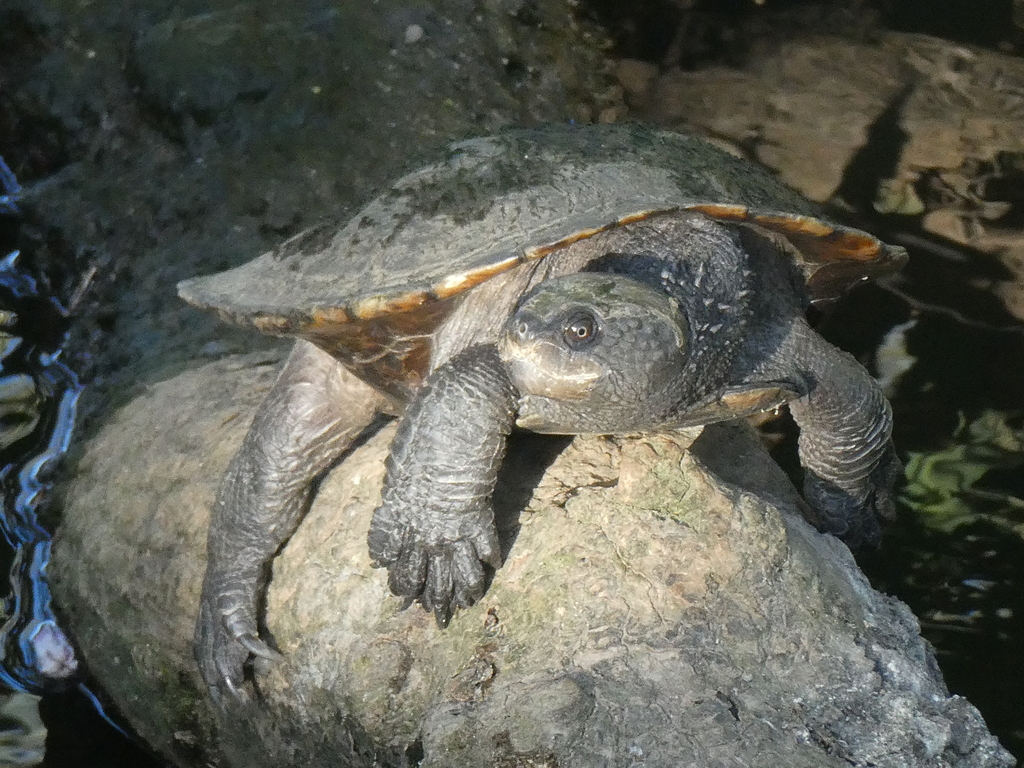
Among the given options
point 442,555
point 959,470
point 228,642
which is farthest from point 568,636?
point 959,470

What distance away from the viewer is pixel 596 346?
230 centimetres

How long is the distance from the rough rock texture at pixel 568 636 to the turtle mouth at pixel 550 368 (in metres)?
0.30

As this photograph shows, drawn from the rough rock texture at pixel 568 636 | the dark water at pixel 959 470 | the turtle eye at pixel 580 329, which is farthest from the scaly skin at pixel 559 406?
the dark water at pixel 959 470

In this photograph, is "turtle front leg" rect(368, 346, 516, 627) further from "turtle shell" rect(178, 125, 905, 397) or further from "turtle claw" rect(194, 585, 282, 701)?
"turtle claw" rect(194, 585, 282, 701)

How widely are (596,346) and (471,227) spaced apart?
572 millimetres

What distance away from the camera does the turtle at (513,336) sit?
2.38m

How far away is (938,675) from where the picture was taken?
221 cm

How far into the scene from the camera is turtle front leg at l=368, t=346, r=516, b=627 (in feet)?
7.82

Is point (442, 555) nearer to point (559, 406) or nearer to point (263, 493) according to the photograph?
point (559, 406)

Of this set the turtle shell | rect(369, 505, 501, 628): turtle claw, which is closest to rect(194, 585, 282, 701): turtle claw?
rect(369, 505, 501, 628): turtle claw

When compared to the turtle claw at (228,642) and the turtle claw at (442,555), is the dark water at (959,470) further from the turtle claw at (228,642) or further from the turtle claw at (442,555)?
the turtle claw at (228,642)

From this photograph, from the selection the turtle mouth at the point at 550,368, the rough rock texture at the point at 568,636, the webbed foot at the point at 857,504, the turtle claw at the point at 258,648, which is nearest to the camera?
the rough rock texture at the point at 568,636

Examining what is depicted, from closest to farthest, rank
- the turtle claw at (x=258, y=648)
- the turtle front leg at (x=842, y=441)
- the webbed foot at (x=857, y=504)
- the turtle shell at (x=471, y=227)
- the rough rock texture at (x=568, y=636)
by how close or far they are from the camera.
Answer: the rough rock texture at (x=568, y=636), the turtle shell at (x=471, y=227), the turtle claw at (x=258, y=648), the turtle front leg at (x=842, y=441), the webbed foot at (x=857, y=504)

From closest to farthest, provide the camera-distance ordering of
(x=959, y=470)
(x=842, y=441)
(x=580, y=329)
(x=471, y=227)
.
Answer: (x=580, y=329) → (x=471, y=227) → (x=842, y=441) → (x=959, y=470)
